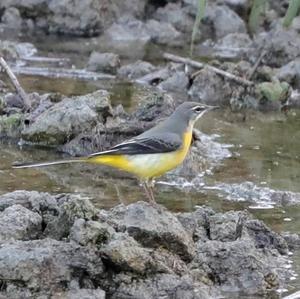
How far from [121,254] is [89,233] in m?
0.36

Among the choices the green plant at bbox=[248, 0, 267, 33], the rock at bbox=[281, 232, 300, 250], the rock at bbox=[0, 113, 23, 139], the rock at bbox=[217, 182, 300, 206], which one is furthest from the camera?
the green plant at bbox=[248, 0, 267, 33]

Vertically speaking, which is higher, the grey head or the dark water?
the grey head

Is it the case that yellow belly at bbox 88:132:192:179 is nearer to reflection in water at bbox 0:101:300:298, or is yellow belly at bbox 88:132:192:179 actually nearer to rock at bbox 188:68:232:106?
reflection in water at bbox 0:101:300:298

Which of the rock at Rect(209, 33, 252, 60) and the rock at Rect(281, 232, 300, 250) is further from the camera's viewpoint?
the rock at Rect(209, 33, 252, 60)

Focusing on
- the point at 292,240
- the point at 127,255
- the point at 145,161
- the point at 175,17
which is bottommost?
the point at 175,17

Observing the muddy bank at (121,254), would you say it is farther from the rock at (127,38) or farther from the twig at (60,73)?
the rock at (127,38)

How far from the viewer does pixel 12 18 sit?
70.8ft

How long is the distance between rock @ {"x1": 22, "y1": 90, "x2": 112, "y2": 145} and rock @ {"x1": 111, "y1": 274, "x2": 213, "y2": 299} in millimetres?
5122

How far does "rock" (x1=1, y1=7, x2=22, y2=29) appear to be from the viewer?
21.6m

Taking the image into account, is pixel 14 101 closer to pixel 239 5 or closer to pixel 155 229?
pixel 155 229

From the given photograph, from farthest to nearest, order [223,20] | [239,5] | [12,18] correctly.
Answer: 1. [239,5]
2. [223,20]
3. [12,18]

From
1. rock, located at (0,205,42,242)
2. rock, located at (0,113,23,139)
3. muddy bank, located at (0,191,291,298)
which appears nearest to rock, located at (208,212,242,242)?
muddy bank, located at (0,191,291,298)

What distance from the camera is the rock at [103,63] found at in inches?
720

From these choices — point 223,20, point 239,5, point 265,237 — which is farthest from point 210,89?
point 265,237
